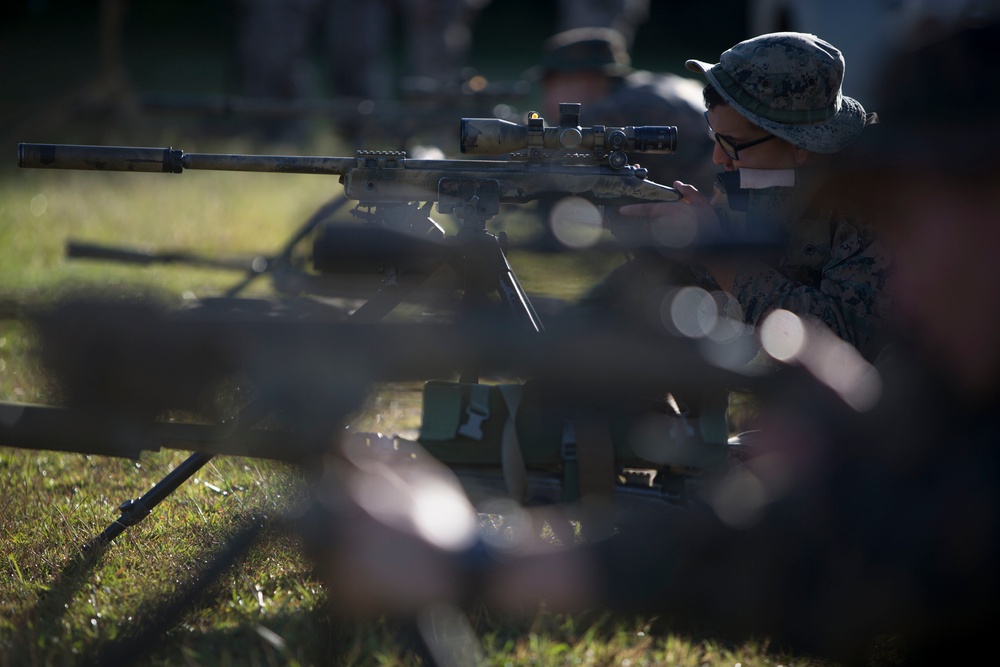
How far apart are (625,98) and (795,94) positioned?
9.94ft

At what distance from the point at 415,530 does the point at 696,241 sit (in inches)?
40.3

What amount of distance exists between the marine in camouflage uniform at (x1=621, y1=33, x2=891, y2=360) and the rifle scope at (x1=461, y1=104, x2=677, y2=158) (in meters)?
0.21

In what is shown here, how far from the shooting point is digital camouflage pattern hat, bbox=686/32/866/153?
301cm

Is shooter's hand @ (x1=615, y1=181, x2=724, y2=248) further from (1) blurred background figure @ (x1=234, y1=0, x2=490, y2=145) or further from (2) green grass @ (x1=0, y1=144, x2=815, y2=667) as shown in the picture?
(1) blurred background figure @ (x1=234, y1=0, x2=490, y2=145)

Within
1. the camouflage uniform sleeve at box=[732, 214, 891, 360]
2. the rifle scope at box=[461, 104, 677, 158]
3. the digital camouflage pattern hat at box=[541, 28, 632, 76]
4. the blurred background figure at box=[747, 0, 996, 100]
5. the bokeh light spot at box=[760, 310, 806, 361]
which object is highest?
the bokeh light spot at box=[760, 310, 806, 361]

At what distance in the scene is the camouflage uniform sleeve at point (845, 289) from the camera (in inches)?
114

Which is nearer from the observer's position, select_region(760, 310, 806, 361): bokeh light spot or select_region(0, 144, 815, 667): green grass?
select_region(760, 310, 806, 361): bokeh light spot

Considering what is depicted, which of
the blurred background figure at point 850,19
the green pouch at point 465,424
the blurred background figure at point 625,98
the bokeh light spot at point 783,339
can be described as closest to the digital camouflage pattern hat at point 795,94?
the green pouch at point 465,424

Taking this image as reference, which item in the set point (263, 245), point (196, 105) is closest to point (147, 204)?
point (196, 105)

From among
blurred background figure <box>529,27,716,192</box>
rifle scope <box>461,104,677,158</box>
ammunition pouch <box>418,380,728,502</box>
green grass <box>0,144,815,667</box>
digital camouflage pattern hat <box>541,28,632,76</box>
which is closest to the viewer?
green grass <box>0,144,815,667</box>

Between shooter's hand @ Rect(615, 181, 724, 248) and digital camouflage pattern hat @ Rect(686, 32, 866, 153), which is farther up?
digital camouflage pattern hat @ Rect(686, 32, 866, 153)

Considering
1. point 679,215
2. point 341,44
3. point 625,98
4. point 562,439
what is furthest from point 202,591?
point 341,44

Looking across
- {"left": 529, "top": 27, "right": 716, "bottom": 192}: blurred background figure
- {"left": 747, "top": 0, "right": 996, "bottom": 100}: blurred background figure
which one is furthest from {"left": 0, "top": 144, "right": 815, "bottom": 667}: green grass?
{"left": 747, "top": 0, "right": 996, "bottom": 100}: blurred background figure

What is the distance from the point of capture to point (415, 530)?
2.00 metres
